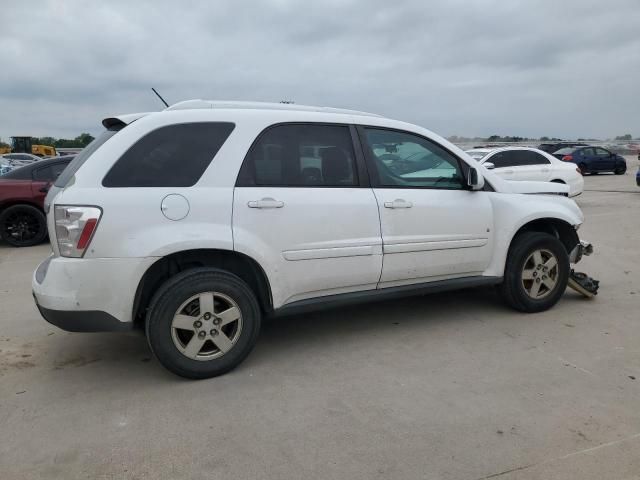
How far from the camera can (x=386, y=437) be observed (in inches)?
106

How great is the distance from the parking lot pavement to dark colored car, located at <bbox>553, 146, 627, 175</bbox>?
22.8 meters

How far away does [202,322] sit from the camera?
3275mm

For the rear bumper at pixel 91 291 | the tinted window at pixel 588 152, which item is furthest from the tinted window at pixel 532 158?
the tinted window at pixel 588 152

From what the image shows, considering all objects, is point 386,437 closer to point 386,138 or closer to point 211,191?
point 211,191

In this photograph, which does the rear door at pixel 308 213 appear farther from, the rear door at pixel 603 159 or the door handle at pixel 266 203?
the rear door at pixel 603 159

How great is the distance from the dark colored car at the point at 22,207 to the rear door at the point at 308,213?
6629mm

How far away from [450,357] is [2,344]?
11.6 ft

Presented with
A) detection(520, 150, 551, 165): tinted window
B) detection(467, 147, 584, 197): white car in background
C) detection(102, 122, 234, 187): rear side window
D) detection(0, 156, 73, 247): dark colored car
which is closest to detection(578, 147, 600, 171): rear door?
detection(467, 147, 584, 197): white car in background

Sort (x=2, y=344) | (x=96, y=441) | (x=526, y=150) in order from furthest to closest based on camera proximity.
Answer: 1. (x=526, y=150)
2. (x=2, y=344)
3. (x=96, y=441)

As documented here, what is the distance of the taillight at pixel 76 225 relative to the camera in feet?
9.89

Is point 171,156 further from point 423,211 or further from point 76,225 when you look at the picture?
point 423,211

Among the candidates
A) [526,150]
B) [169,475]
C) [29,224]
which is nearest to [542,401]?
[169,475]

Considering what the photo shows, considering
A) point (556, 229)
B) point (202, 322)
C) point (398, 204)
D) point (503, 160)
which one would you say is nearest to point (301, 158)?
point (398, 204)

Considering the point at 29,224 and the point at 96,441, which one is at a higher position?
the point at 29,224
